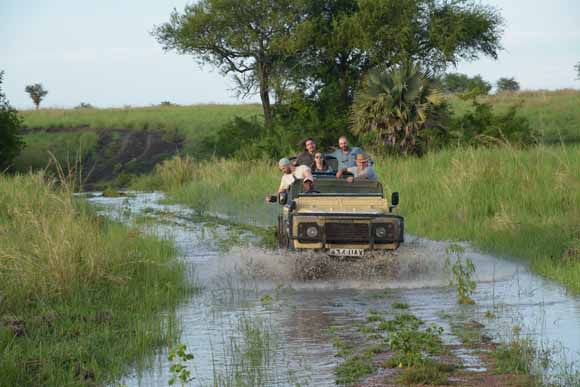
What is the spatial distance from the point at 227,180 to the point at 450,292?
18657mm

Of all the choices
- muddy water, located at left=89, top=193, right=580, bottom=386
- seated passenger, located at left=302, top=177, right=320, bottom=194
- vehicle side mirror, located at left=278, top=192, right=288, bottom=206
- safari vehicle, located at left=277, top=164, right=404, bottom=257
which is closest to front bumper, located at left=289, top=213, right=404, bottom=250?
safari vehicle, located at left=277, top=164, right=404, bottom=257

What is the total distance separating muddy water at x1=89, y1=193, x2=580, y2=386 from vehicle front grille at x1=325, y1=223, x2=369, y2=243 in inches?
15.0

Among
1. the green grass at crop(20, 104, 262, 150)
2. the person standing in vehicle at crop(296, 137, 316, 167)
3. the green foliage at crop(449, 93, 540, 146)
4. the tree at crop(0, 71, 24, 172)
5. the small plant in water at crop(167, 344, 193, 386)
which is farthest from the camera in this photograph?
the green grass at crop(20, 104, 262, 150)

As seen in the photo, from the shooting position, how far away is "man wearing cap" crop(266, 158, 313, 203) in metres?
14.1

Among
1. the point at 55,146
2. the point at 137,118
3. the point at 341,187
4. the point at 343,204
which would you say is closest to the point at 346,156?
the point at 341,187

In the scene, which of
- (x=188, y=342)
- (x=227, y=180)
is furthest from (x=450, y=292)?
(x=227, y=180)

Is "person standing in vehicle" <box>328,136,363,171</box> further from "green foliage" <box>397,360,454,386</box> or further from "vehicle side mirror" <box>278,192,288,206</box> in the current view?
"green foliage" <box>397,360,454,386</box>

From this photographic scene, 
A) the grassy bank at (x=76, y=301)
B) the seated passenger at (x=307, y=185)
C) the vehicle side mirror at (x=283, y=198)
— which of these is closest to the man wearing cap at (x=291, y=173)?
the seated passenger at (x=307, y=185)

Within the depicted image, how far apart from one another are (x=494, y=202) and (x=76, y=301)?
32.5 ft

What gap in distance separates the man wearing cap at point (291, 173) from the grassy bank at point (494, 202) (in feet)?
10.7

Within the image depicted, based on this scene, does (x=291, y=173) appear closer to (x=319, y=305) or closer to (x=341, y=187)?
(x=341, y=187)

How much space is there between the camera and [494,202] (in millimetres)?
18250

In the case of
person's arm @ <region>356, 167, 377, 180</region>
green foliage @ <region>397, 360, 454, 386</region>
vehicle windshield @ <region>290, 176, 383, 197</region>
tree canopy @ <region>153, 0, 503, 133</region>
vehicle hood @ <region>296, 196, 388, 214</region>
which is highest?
tree canopy @ <region>153, 0, 503, 133</region>

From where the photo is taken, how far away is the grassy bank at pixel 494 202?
14602mm
